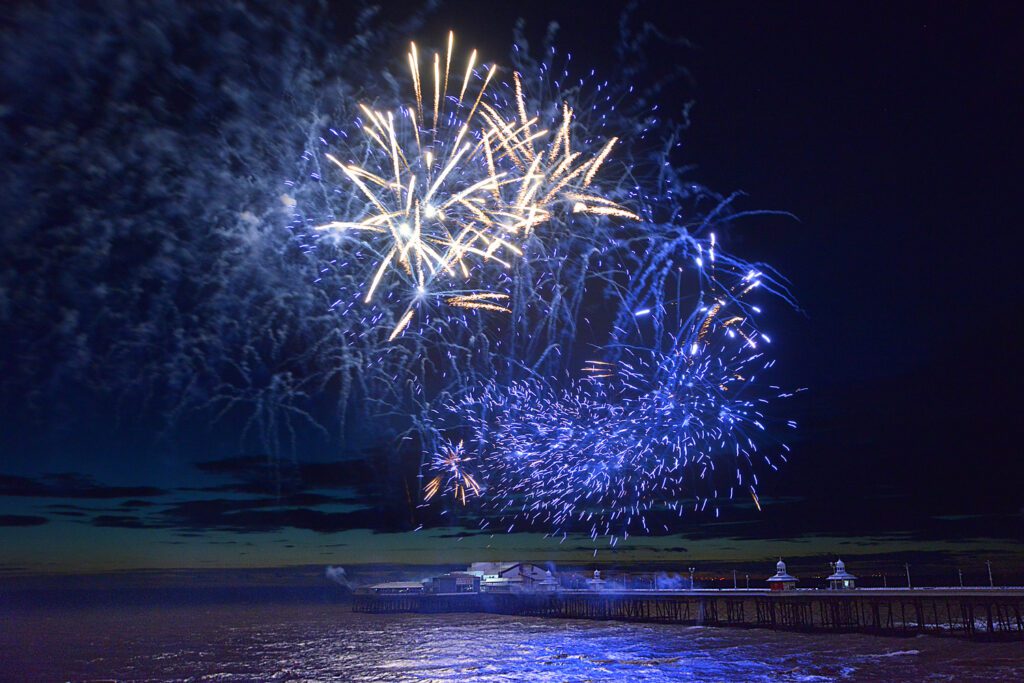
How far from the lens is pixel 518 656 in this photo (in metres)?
44.9

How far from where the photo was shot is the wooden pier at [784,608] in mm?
51594

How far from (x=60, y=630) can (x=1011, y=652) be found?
3687 inches

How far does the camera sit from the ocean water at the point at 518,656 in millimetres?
36344

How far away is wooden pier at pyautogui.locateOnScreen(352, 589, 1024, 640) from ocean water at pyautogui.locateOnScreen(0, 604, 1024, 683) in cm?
298

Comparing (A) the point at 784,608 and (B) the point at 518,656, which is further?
(A) the point at 784,608

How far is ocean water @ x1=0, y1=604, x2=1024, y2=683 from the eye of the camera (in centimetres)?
3634

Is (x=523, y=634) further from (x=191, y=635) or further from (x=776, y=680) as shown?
(x=191, y=635)

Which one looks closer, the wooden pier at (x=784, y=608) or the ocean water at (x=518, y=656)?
the ocean water at (x=518, y=656)

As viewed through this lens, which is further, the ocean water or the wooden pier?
the wooden pier

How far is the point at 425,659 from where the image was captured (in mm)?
46344

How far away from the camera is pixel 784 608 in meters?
78.1

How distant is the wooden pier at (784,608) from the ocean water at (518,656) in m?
2.98

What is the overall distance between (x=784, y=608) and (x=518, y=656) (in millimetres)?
43858

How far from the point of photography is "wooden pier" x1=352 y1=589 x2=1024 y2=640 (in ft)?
169
